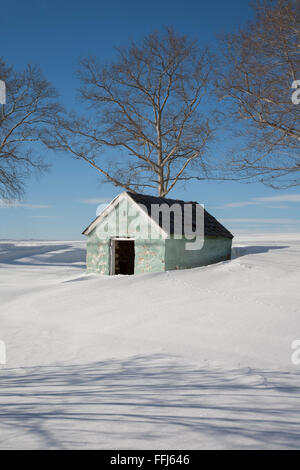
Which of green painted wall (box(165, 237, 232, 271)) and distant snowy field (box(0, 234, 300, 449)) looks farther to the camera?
green painted wall (box(165, 237, 232, 271))

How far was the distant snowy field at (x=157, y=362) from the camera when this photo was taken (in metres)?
3.77

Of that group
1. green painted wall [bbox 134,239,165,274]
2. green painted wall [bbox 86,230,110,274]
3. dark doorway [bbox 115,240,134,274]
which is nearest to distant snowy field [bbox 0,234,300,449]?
green painted wall [bbox 134,239,165,274]

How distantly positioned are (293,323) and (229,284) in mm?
3482

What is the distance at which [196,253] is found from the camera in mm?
16250

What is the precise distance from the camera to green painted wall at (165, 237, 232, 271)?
1494 cm

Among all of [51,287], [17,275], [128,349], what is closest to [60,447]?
[128,349]

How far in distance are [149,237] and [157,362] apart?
29.5ft
